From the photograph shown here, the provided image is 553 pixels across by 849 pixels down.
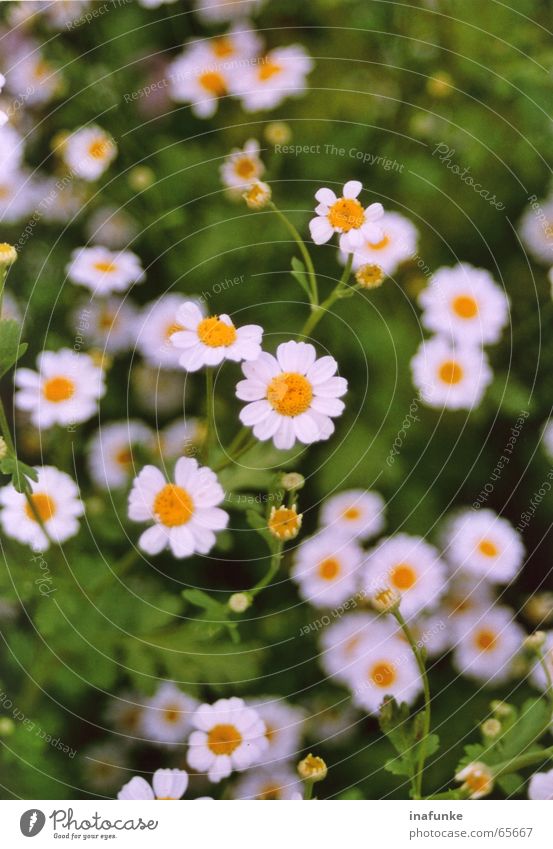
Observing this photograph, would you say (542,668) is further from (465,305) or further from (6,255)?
(6,255)

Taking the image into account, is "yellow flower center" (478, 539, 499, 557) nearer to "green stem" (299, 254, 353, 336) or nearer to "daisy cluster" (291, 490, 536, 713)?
"daisy cluster" (291, 490, 536, 713)

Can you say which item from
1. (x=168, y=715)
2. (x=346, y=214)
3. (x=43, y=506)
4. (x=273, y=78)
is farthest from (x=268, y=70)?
(x=168, y=715)

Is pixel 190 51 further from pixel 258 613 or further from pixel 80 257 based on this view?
pixel 258 613

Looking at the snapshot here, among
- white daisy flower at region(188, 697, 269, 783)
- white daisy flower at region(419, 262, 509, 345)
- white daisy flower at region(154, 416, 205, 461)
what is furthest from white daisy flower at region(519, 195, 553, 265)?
white daisy flower at region(188, 697, 269, 783)

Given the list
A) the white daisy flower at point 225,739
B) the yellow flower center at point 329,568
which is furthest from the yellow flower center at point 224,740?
the yellow flower center at point 329,568

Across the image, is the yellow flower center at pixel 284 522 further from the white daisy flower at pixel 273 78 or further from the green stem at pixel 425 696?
the white daisy flower at pixel 273 78

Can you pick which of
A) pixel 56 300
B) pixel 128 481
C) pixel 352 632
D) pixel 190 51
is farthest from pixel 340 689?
pixel 190 51
